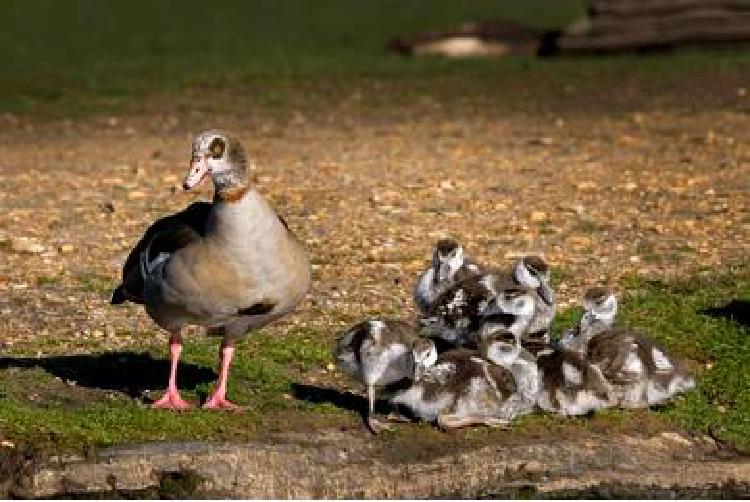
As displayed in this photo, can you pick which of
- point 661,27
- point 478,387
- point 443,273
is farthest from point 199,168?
point 661,27

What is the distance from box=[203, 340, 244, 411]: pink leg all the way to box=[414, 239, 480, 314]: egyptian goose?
1252 millimetres

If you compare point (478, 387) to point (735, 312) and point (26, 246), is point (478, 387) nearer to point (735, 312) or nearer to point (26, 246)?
point (735, 312)

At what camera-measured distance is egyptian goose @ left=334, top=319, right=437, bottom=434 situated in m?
7.83

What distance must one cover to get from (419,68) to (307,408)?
42.9ft

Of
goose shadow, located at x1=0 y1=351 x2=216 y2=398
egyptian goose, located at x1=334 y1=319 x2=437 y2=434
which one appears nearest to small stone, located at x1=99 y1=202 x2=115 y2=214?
goose shadow, located at x1=0 y1=351 x2=216 y2=398

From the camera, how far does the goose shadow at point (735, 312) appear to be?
→ 31.6 ft

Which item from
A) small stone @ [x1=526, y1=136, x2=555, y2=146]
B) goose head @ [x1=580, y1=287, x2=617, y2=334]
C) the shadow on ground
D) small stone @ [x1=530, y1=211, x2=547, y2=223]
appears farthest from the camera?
small stone @ [x1=526, y1=136, x2=555, y2=146]

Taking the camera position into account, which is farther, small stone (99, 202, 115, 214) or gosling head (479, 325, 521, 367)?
small stone (99, 202, 115, 214)

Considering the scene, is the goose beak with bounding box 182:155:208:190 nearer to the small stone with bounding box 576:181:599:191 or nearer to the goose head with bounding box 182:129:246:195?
the goose head with bounding box 182:129:246:195

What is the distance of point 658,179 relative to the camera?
44.9 feet

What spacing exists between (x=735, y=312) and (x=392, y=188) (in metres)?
4.02

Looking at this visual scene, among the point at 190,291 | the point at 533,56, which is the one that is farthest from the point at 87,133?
the point at 190,291

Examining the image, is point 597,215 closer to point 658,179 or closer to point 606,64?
point 658,179

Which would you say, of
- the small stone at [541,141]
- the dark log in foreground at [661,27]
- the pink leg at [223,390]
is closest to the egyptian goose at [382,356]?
the pink leg at [223,390]
